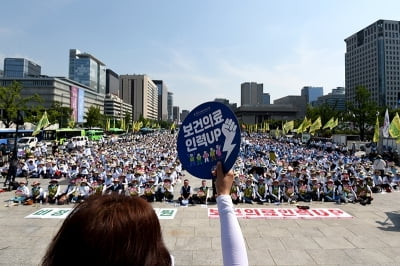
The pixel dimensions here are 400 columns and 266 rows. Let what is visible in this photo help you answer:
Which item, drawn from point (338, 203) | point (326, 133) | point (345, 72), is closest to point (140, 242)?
point (338, 203)

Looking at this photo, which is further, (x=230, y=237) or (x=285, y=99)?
(x=285, y=99)

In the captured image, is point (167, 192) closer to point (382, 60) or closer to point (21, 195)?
point (21, 195)

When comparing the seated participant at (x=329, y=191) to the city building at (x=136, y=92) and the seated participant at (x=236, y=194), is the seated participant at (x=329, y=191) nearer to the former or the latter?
the seated participant at (x=236, y=194)

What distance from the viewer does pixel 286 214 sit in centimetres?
1041

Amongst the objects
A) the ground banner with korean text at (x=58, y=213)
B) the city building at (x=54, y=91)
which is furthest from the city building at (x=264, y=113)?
the ground banner with korean text at (x=58, y=213)

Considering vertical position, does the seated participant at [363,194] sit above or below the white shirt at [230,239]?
below

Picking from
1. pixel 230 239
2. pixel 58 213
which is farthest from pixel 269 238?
pixel 58 213

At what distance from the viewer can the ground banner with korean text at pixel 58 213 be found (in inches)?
387

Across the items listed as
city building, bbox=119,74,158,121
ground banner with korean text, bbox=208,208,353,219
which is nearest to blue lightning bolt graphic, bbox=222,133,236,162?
ground banner with korean text, bbox=208,208,353,219

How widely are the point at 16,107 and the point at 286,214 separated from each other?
4087cm

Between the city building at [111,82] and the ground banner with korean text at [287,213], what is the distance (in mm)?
180914

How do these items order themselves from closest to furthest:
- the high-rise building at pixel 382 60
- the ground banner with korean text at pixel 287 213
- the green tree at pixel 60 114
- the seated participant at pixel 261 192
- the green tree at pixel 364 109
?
the ground banner with korean text at pixel 287 213 < the seated participant at pixel 261 192 < the green tree at pixel 364 109 < the green tree at pixel 60 114 < the high-rise building at pixel 382 60

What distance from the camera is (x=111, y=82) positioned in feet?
622

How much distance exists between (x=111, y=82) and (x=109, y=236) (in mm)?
199995
